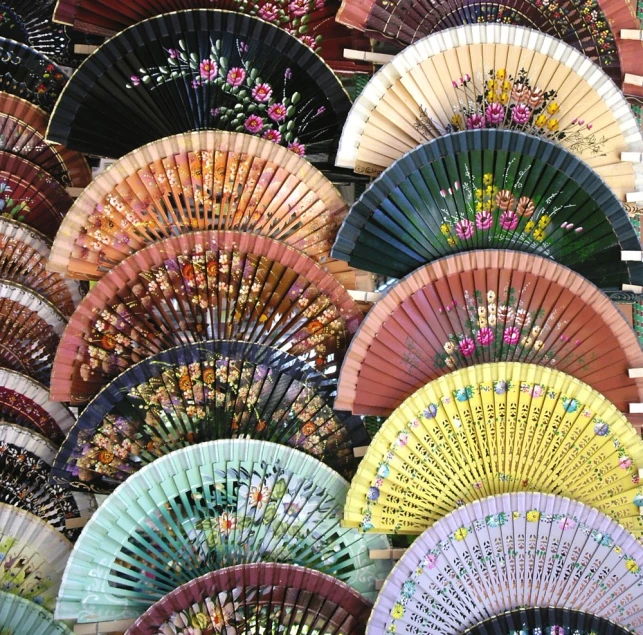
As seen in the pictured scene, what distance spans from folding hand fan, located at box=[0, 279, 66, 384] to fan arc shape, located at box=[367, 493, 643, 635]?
1.29m

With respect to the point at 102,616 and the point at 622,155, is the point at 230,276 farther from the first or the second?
the point at 622,155

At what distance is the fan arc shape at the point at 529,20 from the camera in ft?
7.98

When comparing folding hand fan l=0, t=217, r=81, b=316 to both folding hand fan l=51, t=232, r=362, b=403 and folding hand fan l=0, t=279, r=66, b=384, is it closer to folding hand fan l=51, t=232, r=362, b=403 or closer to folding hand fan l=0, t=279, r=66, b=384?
folding hand fan l=0, t=279, r=66, b=384

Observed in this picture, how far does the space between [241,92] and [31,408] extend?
1.17 m

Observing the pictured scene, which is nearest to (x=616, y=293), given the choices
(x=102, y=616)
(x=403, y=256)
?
(x=403, y=256)

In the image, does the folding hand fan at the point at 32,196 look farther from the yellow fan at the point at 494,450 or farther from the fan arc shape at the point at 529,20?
the yellow fan at the point at 494,450

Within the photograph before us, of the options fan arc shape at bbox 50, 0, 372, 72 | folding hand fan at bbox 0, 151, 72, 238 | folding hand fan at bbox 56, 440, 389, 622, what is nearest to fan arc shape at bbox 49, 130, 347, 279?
folding hand fan at bbox 0, 151, 72, 238

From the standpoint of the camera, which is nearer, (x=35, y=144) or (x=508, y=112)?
(x=508, y=112)

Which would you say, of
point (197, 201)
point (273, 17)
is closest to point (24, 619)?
point (197, 201)

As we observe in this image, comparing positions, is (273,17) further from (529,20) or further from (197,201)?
(529,20)

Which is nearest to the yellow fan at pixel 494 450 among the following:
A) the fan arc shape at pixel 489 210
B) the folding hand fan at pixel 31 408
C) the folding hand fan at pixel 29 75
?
the fan arc shape at pixel 489 210

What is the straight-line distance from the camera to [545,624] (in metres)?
1.99

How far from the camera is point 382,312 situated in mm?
2205

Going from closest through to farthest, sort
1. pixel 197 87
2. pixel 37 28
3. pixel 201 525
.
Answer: pixel 201 525 → pixel 197 87 → pixel 37 28
